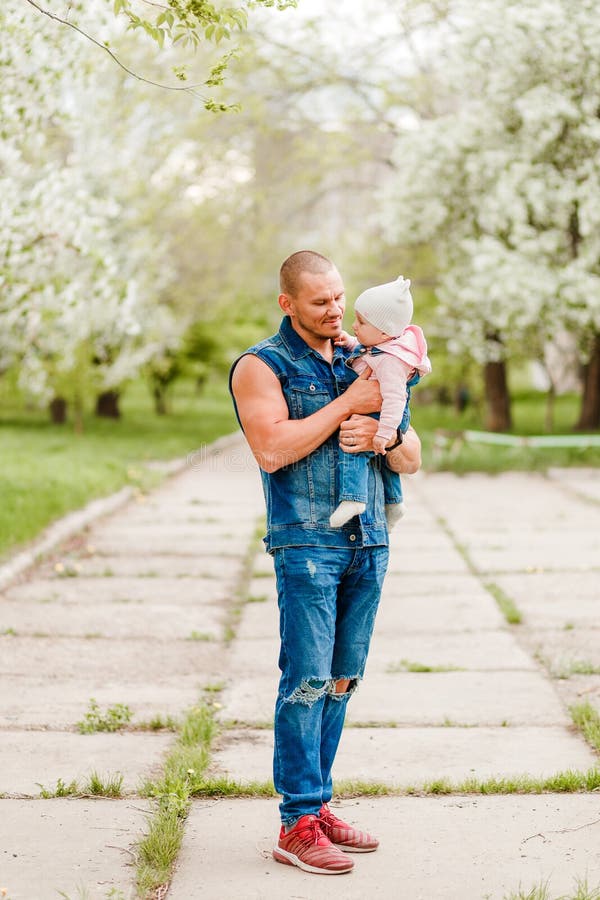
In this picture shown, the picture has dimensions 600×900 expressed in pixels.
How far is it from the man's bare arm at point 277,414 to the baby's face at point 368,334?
12 centimetres

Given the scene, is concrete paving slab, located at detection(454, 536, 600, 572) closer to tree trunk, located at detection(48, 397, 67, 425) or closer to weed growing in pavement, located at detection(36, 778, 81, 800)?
weed growing in pavement, located at detection(36, 778, 81, 800)

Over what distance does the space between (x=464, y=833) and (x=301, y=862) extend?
0.59 meters

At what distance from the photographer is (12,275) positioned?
961 cm

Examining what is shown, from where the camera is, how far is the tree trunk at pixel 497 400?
73.6 feet

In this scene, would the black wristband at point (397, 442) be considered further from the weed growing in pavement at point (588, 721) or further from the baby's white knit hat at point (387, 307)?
the weed growing in pavement at point (588, 721)

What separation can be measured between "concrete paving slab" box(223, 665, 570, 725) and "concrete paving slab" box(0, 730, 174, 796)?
0.59m

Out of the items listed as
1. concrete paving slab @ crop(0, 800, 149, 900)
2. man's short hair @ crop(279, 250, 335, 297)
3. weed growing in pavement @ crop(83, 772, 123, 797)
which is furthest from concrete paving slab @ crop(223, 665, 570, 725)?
man's short hair @ crop(279, 250, 335, 297)

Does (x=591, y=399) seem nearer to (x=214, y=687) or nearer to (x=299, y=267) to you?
(x=214, y=687)

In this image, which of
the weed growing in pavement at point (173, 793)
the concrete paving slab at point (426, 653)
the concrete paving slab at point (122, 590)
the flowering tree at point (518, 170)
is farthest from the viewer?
the flowering tree at point (518, 170)

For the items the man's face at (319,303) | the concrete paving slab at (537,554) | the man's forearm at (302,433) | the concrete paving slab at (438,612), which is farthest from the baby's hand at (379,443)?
the concrete paving slab at (537,554)

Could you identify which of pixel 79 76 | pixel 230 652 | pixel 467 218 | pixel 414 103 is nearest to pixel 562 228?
pixel 467 218

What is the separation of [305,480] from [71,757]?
1.80 metres

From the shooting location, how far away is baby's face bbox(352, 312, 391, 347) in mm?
3703

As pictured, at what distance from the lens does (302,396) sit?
380 cm
